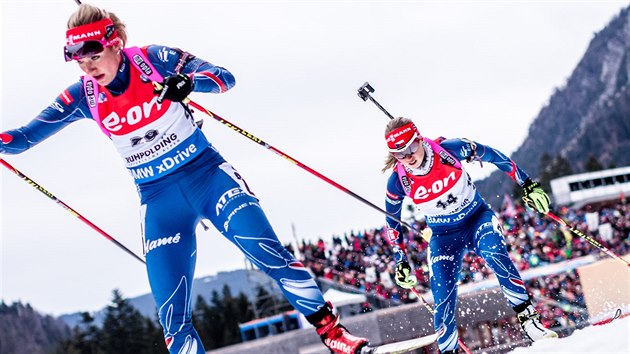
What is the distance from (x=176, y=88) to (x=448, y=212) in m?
3.63

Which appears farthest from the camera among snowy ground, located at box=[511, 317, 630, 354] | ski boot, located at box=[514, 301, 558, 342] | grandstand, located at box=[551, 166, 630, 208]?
grandstand, located at box=[551, 166, 630, 208]

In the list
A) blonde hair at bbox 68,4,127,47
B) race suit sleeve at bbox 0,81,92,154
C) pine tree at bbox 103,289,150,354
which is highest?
pine tree at bbox 103,289,150,354

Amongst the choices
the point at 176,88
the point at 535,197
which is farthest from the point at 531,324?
the point at 176,88

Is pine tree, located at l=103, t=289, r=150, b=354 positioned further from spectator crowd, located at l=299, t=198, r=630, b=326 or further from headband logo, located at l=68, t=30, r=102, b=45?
headband logo, located at l=68, t=30, r=102, b=45

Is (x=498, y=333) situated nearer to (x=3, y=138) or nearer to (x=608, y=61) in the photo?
(x=3, y=138)

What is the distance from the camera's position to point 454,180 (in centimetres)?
733

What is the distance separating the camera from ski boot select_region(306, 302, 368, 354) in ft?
14.0

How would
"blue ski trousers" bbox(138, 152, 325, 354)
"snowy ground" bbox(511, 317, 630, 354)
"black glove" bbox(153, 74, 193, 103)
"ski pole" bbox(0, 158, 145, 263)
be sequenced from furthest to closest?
"ski pole" bbox(0, 158, 145, 263), "snowy ground" bbox(511, 317, 630, 354), "blue ski trousers" bbox(138, 152, 325, 354), "black glove" bbox(153, 74, 193, 103)

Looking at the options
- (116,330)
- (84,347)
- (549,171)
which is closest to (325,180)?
(84,347)

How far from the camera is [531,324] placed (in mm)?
7000

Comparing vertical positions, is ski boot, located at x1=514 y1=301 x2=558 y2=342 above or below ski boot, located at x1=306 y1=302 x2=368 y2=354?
below

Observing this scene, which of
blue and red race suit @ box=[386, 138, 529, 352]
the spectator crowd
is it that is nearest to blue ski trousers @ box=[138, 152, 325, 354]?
blue and red race suit @ box=[386, 138, 529, 352]

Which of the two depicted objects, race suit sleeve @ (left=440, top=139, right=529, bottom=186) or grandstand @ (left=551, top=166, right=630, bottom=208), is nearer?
race suit sleeve @ (left=440, top=139, right=529, bottom=186)

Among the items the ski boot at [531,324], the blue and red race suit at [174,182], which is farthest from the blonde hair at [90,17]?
the ski boot at [531,324]
